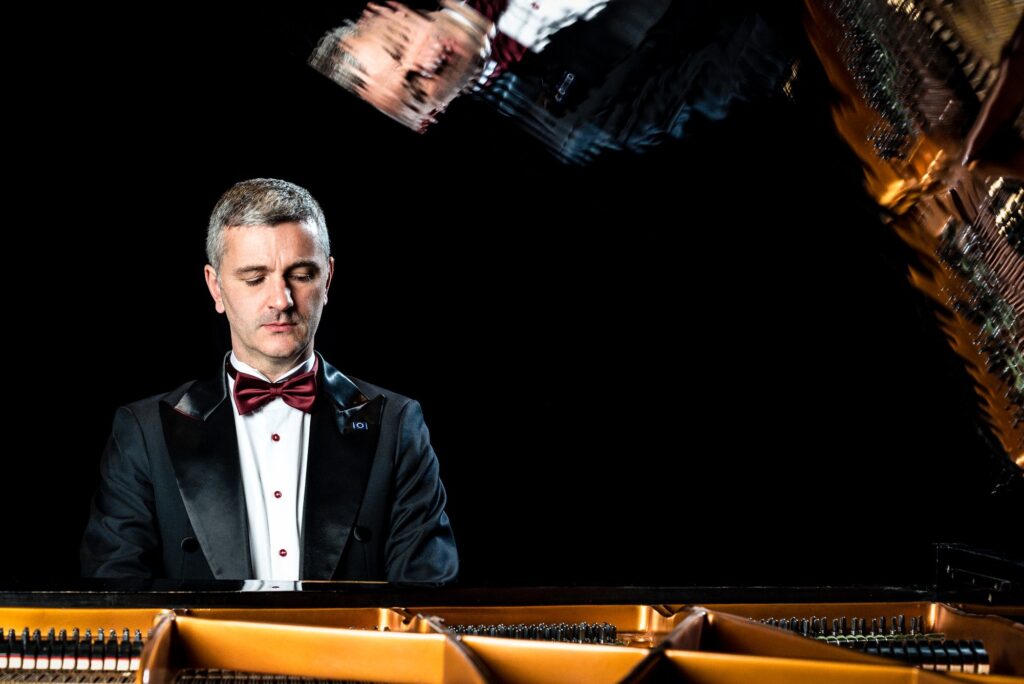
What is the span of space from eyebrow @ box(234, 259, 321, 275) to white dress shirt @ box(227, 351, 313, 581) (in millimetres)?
316

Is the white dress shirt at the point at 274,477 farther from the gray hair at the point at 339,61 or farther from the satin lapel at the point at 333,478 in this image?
the gray hair at the point at 339,61

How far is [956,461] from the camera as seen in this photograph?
14.2 feet

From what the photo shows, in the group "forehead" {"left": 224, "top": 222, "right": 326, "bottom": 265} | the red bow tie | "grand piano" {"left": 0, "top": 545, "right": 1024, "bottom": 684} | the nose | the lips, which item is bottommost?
"grand piano" {"left": 0, "top": 545, "right": 1024, "bottom": 684}

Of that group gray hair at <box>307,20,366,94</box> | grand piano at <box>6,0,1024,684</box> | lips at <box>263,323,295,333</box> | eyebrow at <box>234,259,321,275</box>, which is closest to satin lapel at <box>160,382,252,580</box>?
lips at <box>263,323,295,333</box>

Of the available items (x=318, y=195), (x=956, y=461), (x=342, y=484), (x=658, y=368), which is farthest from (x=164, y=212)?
(x=956, y=461)

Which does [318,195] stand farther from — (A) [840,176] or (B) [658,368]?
(A) [840,176]

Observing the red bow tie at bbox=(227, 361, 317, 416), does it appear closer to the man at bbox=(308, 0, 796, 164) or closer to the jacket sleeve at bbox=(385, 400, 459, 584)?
the jacket sleeve at bbox=(385, 400, 459, 584)

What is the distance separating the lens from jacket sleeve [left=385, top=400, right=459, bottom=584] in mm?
3135

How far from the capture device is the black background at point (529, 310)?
349 centimetres

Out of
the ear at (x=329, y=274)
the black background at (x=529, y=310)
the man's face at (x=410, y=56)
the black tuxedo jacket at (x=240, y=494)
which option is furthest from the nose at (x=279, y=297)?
the man's face at (x=410, y=56)

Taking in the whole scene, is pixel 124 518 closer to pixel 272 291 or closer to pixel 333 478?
pixel 333 478

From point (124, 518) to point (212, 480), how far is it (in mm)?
281

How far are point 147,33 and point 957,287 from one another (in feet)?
9.64

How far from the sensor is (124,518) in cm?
294
